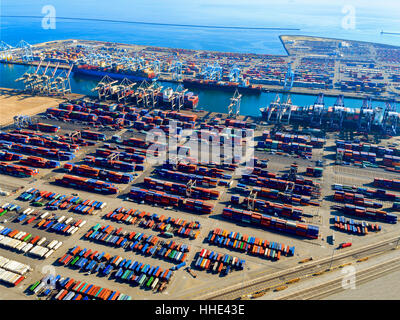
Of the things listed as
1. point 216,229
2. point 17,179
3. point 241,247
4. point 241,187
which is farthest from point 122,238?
point 17,179

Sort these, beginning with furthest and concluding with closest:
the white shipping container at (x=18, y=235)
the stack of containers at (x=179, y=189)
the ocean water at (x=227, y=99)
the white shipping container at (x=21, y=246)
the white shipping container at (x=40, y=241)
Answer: the ocean water at (x=227, y=99) < the stack of containers at (x=179, y=189) < the white shipping container at (x=18, y=235) < the white shipping container at (x=40, y=241) < the white shipping container at (x=21, y=246)

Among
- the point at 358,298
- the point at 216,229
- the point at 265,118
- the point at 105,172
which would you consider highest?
the point at 265,118

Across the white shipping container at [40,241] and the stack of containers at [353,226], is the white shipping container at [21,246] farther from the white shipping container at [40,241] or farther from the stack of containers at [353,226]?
the stack of containers at [353,226]

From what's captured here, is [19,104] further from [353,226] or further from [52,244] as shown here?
[353,226]

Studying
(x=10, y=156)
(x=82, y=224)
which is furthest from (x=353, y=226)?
(x=10, y=156)

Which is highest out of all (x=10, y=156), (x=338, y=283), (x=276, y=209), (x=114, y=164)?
(x=10, y=156)

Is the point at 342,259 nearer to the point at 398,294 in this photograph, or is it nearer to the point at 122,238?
the point at 398,294

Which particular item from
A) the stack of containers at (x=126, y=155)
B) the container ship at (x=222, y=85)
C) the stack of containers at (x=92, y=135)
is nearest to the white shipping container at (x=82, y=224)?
the stack of containers at (x=126, y=155)
